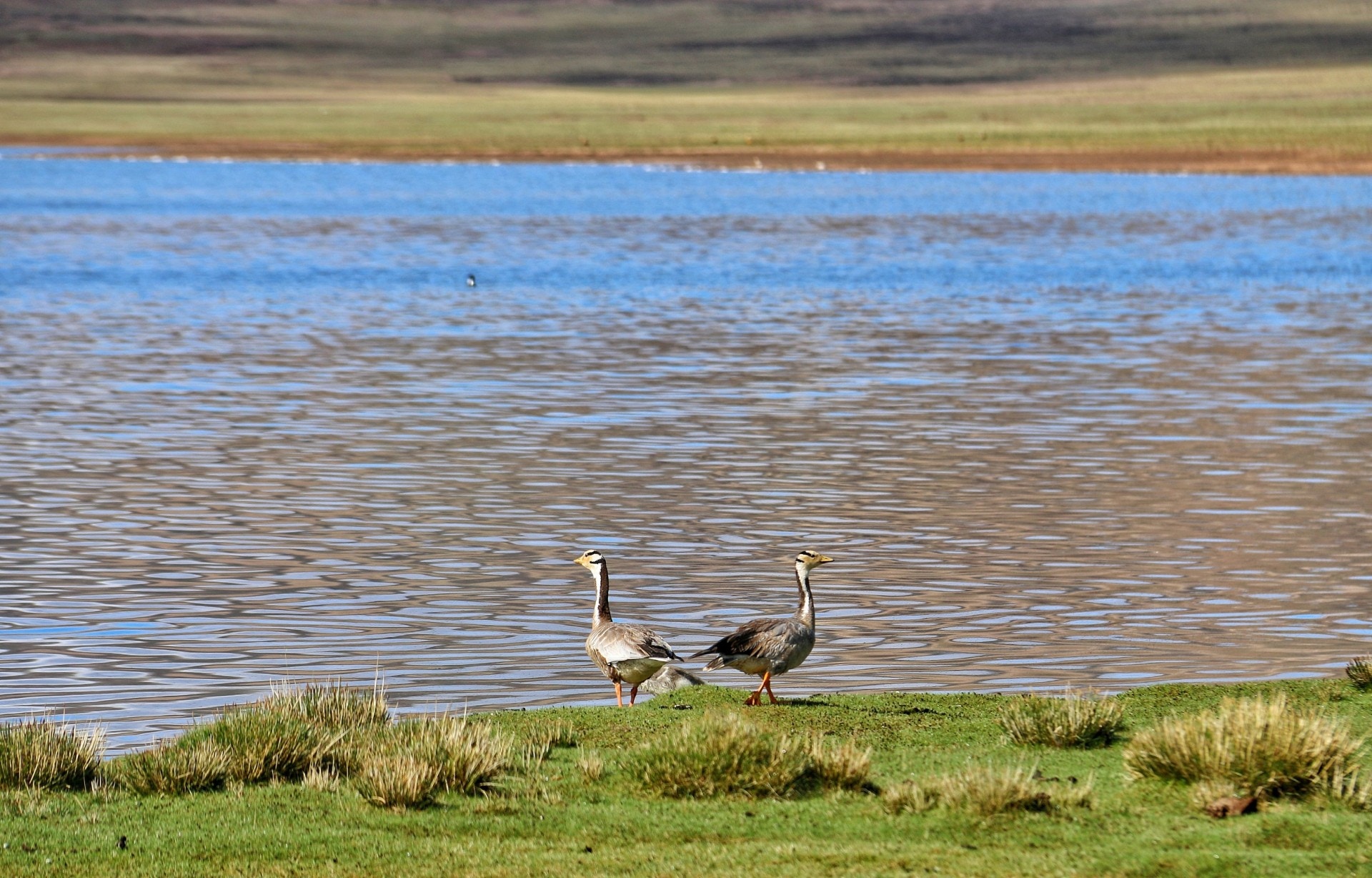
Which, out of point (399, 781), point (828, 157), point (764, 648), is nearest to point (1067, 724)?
point (764, 648)

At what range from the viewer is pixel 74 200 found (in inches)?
3708

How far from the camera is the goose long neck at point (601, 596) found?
13430 mm

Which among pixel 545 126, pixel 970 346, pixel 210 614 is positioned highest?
pixel 545 126

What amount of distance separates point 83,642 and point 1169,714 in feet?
25.9

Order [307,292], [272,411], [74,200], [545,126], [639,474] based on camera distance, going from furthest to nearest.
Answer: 1. [545,126]
2. [74,200]
3. [307,292]
4. [272,411]
5. [639,474]

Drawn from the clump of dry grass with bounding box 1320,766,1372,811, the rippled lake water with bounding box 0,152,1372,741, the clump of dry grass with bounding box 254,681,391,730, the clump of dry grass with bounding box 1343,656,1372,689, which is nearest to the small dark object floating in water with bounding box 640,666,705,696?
the rippled lake water with bounding box 0,152,1372,741

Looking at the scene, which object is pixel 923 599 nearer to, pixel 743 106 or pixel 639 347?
pixel 639 347

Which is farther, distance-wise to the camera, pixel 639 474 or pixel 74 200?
pixel 74 200

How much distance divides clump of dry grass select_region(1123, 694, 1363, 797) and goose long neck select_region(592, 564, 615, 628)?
384cm

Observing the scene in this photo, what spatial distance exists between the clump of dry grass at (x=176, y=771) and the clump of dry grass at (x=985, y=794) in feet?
11.4

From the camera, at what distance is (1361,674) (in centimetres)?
1356

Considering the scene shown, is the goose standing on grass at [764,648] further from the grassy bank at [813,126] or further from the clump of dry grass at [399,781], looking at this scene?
the grassy bank at [813,126]

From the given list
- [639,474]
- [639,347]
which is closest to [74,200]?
→ [639,347]

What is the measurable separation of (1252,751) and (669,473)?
44.4ft
